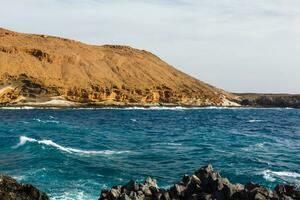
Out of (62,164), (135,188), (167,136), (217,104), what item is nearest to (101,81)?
(217,104)

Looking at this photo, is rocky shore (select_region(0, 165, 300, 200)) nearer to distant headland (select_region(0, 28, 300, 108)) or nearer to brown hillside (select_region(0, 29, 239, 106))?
distant headland (select_region(0, 28, 300, 108))

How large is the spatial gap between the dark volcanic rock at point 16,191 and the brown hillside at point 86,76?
88.3 meters

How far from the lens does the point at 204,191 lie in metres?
15.4

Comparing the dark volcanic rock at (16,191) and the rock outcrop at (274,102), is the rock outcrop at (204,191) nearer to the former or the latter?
the dark volcanic rock at (16,191)

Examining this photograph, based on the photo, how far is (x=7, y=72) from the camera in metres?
110

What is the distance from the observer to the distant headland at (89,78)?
106875mm

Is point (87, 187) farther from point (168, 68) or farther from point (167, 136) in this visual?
point (168, 68)

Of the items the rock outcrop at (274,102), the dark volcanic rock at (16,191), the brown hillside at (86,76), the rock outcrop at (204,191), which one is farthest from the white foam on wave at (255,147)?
the rock outcrop at (274,102)

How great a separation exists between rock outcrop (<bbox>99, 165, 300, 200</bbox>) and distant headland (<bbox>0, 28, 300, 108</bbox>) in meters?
85.8

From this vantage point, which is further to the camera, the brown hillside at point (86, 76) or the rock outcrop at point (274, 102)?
the rock outcrop at point (274, 102)

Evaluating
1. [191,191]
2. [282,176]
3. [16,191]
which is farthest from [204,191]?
[282,176]

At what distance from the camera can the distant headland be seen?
106875mm

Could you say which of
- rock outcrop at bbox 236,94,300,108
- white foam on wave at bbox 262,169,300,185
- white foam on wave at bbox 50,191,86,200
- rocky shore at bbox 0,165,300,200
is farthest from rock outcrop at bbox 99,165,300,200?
rock outcrop at bbox 236,94,300,108

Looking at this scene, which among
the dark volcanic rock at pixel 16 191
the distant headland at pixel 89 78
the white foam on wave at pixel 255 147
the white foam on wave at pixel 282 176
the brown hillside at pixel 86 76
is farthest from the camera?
the brown hillside at pixel 86 76
